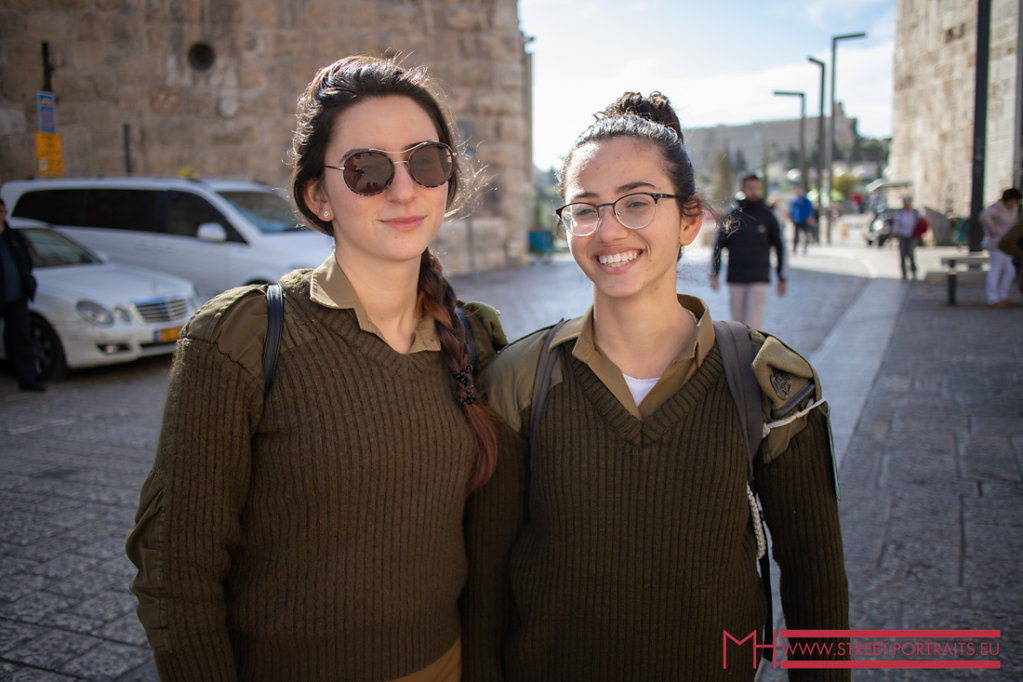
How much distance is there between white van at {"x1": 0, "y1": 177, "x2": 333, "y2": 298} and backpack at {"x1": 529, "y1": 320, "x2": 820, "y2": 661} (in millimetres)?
7621

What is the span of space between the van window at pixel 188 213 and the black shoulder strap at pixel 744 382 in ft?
28.5

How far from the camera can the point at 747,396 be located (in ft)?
5.67

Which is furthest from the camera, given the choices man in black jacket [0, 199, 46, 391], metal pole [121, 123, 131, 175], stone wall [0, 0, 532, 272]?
stone wall [0, 0, 532, 272]

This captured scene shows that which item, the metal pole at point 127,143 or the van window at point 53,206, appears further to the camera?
the metal pole at point 127,143

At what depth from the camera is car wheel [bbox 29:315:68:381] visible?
25.2ft

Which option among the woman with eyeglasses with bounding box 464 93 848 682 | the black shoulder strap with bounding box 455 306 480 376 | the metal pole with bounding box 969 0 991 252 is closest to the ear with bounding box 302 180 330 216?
the black shoulder strap with bounding box 455 306 480 376

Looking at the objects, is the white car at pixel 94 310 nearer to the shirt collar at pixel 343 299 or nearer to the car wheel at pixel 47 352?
the car wheel at pixel 47 352

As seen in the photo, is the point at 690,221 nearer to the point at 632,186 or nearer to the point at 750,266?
the point at 632,186

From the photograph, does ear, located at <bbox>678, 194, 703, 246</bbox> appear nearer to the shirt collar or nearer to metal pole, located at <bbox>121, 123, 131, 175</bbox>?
the shirt collar

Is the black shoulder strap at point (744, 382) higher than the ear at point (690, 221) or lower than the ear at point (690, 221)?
lower

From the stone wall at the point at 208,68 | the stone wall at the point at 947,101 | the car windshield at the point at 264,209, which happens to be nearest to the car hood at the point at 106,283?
the car windshield at the point at 264,209

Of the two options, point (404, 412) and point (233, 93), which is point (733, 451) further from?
point (233, 93)

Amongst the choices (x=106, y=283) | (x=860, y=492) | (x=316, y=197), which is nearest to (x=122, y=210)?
(x=106, y=283)

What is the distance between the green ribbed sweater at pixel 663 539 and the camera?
5.62 feet
